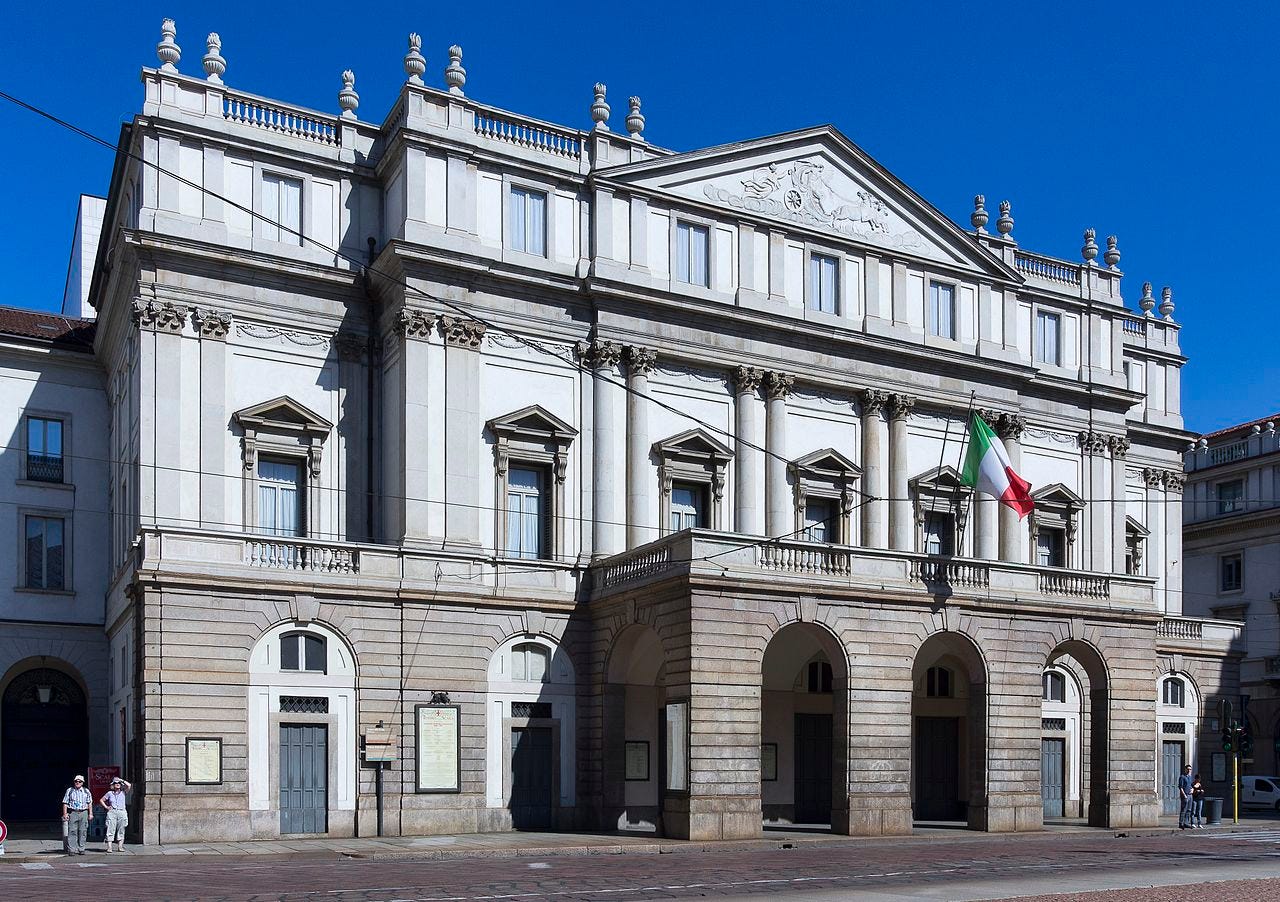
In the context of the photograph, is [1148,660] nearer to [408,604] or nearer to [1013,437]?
[1013,437]

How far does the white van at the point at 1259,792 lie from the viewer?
189ft

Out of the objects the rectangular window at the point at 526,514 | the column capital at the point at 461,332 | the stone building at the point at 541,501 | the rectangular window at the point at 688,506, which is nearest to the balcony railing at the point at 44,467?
the stone building at the point at 541,501

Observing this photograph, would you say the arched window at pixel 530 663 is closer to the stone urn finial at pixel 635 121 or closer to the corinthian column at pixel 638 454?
the corinthian column at pixel 638 454

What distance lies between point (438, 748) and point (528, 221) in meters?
14.5

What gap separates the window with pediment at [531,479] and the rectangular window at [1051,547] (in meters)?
18.6

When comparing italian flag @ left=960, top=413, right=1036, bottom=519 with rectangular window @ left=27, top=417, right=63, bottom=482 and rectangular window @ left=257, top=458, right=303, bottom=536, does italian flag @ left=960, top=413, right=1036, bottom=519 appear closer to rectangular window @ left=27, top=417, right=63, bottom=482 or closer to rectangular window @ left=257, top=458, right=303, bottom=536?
rectangular window @ left=257, top=458, right=303, bottom=536

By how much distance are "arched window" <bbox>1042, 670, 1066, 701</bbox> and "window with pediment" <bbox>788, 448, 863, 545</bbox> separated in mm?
9410

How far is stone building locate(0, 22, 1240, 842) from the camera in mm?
35625

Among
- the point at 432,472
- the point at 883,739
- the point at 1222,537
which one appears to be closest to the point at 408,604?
the point at 432,472

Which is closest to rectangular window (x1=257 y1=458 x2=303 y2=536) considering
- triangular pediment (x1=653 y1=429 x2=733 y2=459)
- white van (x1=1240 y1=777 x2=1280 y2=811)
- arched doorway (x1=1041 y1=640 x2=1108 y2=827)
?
triangular pediment (x1=653 y1=429 x2=733 y2=459)

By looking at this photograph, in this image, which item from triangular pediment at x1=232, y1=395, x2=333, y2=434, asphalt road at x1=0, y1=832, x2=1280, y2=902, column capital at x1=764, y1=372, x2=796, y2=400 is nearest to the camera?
asphalt road at x1=0, y1=832, x2=1280, y2=902

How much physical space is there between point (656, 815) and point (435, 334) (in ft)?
46.0

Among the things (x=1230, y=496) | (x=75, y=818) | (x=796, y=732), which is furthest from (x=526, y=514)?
(x=1230, y=496)

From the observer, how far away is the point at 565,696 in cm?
3981
